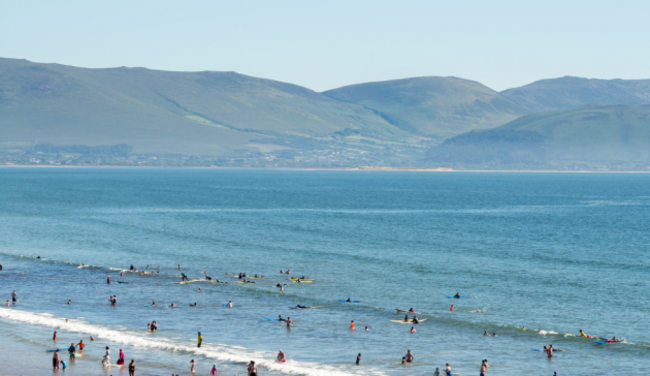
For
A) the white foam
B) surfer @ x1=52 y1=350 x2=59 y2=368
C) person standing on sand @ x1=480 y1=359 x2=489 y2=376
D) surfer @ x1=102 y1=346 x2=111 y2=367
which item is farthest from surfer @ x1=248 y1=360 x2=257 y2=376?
person standing on sand @ x1=480 y1=359 x2=489 y2=376

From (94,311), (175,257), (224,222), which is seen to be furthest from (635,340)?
(224,222)

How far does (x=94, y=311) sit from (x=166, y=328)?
11.4 metres

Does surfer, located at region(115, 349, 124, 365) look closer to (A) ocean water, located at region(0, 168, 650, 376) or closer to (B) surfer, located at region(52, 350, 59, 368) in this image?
(A) ocean water, located at region(0, 168, 650, 376)

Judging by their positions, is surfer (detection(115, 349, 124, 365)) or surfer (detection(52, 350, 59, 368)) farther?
surfer (detection(115, 349, 124, 365))

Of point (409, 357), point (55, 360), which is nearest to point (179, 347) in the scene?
point (55, 360)

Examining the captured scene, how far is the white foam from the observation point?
5275cm

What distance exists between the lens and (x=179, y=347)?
58.4 meters

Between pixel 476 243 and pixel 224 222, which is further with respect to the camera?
pixel 224 222

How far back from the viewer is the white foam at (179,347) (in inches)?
A: 2077

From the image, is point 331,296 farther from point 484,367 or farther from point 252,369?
point 484,367

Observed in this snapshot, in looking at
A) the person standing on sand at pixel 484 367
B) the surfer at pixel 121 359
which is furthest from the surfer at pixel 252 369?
the person standing on sand at pixel 484 367

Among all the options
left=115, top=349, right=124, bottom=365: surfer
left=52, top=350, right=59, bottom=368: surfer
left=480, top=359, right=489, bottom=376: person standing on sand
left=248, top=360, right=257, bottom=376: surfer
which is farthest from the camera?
left=115, top=349, right=124, bottom=365: surfer

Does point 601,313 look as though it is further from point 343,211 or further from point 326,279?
point 343,211

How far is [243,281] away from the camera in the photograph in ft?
282
